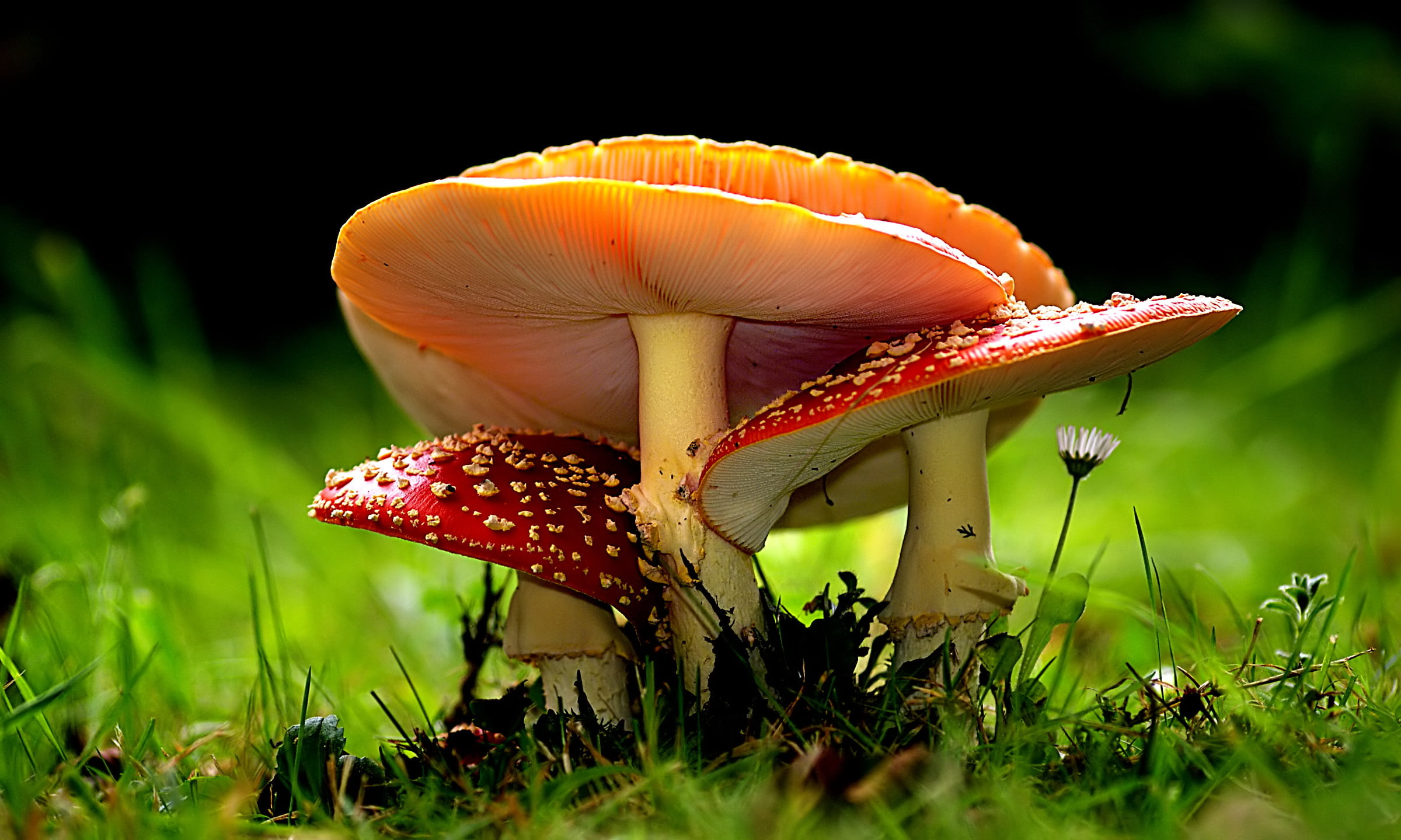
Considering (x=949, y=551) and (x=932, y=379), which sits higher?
(x=932, y=379)

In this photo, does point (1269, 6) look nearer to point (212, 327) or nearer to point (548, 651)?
point (548, 651)

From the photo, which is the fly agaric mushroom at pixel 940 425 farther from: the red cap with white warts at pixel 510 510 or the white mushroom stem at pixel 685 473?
the red cap with white warts at pixel 510 510

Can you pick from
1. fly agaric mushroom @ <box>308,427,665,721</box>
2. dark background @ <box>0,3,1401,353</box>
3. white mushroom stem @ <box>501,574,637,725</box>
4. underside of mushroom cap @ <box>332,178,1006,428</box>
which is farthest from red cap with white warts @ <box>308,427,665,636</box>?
dark background @ <box>0,3,1401,353</box>

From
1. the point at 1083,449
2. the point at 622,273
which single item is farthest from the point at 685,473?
the point at 1083,449

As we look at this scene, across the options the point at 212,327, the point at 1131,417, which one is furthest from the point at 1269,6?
the point at 212,327

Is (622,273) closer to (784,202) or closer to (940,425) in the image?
(784,202)

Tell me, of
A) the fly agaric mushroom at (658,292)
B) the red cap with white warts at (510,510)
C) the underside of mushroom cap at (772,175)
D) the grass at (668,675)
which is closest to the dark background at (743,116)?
the grass at (668,675)

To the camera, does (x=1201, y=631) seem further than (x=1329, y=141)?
No
